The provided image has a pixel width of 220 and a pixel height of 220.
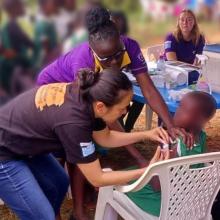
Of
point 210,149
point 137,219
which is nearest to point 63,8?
point 137,219

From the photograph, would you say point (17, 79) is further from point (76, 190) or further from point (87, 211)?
point (87, 211)

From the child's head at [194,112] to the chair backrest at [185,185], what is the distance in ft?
0.70

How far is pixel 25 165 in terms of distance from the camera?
86.4 inches

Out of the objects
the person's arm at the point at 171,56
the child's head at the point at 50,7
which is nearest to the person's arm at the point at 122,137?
the child's head at the point at 50,7

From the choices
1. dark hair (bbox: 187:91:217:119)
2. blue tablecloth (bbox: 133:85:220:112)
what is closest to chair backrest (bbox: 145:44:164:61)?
blue tablecloth (bbox: 133:85:220:112)

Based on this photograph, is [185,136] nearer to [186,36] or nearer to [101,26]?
[101,26]

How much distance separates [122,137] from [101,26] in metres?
0.59

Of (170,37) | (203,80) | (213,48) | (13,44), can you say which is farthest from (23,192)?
(170,37)

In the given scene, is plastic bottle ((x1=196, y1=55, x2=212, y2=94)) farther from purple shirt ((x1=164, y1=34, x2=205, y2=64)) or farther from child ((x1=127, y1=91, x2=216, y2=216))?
purple shirt ((x1=164, y1=34, x2=205, y2=64))

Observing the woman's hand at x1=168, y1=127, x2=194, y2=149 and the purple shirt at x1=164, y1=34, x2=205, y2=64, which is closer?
the woman's hand at x1=168, y1=127, x2=194, y2=149

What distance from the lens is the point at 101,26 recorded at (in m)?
2.50

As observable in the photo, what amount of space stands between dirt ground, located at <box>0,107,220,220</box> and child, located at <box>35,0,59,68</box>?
1466mm

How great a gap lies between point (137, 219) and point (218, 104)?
3.82ft

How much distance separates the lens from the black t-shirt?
1934 mm
